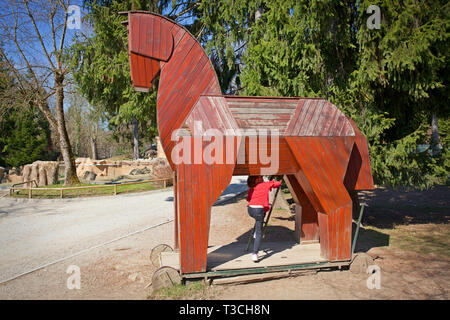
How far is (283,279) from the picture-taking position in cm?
475

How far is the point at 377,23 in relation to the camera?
6.32 meters

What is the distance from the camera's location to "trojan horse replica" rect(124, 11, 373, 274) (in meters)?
4.28

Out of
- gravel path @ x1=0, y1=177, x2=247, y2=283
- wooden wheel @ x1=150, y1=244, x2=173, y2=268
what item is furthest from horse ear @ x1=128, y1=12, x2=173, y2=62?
gravel path @ x1=0, y1=177, x2=247, y2=283

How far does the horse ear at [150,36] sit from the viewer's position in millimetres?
4255

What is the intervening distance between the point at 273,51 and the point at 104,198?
9.82 m

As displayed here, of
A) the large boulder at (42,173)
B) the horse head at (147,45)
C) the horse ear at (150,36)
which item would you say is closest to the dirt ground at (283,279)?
the horse head at (147,45)

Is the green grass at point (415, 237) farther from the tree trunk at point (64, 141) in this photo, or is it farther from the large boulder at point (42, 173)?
the large boulder at point (42, 173)

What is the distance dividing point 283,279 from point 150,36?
4.12 m

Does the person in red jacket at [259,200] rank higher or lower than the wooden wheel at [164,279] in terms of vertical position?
higher

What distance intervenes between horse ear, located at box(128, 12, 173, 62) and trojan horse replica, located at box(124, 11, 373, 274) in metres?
0.01

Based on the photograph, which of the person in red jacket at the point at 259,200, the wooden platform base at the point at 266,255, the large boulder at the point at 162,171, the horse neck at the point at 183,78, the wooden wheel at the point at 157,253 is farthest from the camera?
the large boulder at the point at 162,171

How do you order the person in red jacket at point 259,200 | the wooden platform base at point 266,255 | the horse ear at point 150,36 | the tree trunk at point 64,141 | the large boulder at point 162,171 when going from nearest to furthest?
the horse ear at point 150,36
the wooden platform base at point 266,255
the person in red jacket at point 259,200
the large boulder at point 162,171
the tree trunk at point 64,141

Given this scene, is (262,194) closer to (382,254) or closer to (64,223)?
(382,254)

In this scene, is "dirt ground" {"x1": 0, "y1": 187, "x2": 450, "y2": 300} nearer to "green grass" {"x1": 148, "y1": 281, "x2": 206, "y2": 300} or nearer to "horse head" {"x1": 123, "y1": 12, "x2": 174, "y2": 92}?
"green grass" {"x1": 148, "y1": 281, "x2": 206, "y2": 300}
